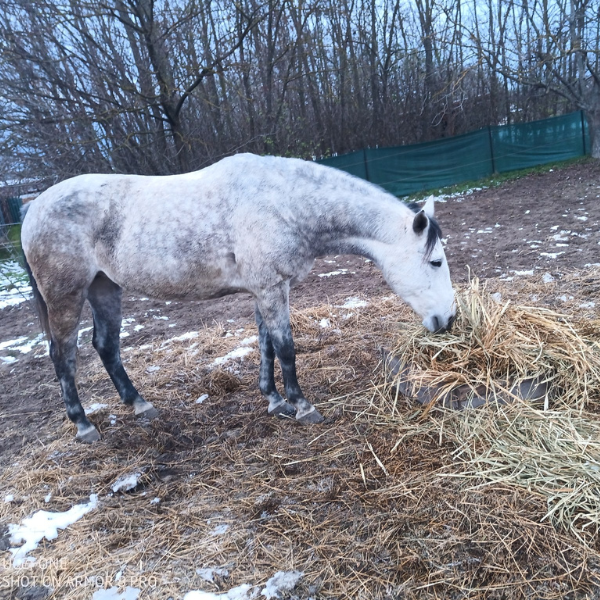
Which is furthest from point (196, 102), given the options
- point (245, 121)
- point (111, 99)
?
point (111, 99)

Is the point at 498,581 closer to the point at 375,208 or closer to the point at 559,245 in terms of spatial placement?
the point at 375,208

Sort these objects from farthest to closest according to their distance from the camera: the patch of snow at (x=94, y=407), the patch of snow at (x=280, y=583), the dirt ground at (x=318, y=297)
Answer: the dirt ground at (x=318, y=297) → the patch of snow at (x=94, y=407) → the patch of snow at (x=280, y=583)

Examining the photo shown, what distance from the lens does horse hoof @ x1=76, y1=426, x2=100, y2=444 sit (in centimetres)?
316

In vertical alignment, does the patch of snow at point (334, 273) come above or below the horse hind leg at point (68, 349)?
below

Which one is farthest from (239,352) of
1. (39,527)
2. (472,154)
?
(472,154)

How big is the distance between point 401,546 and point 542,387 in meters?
1.41

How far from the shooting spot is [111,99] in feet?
30.2

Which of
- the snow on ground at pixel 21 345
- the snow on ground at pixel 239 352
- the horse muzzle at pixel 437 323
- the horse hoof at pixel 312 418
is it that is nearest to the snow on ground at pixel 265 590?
the horse hoof at pixel 312 418

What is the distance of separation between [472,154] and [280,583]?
1486 cm

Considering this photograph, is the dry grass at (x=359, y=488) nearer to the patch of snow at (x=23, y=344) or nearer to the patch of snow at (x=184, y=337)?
the patch of snow at (x=184, y=337)

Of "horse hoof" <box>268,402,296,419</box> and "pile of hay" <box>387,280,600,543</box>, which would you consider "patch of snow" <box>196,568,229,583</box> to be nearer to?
"pile of hay" <box>387,280,600,543</box>

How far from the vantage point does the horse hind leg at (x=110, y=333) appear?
348 cm

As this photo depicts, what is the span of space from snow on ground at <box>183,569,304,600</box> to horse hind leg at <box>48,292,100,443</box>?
1.77 metres

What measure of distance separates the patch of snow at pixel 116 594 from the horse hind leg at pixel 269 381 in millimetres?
1509
